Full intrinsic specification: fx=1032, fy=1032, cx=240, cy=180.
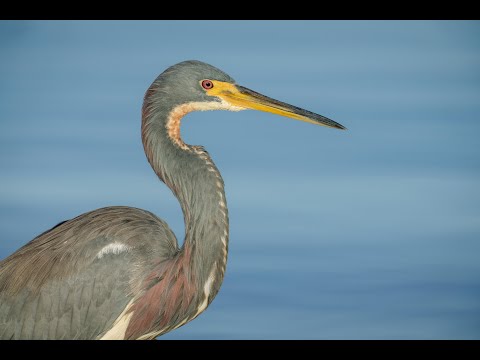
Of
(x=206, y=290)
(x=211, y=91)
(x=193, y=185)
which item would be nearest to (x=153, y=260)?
(x=206, y=290)

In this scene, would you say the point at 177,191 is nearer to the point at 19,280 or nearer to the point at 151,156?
the point at 151,156

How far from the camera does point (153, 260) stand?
5977 mm

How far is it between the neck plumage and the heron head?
0.21 feet

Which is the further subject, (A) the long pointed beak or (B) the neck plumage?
(A) the long pointed beak

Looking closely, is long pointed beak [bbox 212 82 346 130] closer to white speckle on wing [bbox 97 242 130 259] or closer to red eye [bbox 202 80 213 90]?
red eye [bbox 202 80 213 90]

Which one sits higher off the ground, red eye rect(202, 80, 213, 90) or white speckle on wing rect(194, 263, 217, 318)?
red eye rect(202, 80, 213, 90)

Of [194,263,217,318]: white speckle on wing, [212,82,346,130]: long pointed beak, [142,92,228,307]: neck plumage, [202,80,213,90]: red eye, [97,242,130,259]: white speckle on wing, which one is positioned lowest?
[194,263,217,318]: white speckle on wing

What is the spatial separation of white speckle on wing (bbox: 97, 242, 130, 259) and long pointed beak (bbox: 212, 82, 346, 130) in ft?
3.40

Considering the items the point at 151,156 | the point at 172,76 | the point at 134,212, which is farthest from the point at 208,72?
the point at 134,212

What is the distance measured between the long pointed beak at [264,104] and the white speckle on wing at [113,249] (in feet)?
3.40

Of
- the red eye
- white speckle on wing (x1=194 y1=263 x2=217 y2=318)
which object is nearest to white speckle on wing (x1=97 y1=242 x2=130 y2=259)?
white speckle on wing (x1=194 y1=263 x2=217 y2=318)

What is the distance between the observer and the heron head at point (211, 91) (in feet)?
19.5

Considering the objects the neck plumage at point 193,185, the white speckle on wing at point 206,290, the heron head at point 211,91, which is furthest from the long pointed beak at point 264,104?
the white speckle on wing at point 206,290

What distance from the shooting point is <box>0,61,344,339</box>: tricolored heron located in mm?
5891
